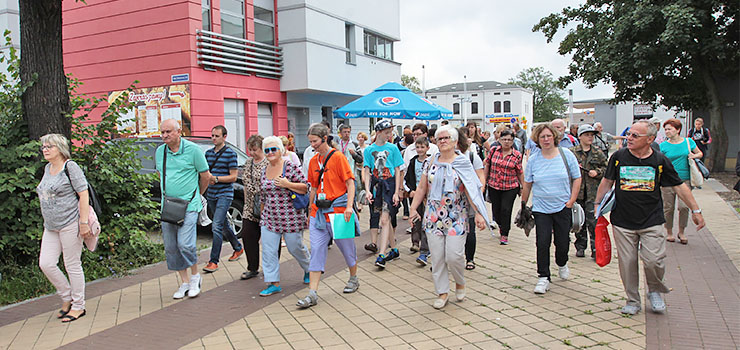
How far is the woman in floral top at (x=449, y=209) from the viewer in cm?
502

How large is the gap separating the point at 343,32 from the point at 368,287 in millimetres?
16350

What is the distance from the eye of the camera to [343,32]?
68.2 ft

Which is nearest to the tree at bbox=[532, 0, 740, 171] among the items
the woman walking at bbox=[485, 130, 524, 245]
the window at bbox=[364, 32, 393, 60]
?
the window at bbox=[364, 32, 393, 60]

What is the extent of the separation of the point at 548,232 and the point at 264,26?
15443 mm

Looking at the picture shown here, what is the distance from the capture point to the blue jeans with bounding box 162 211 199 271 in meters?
5.47

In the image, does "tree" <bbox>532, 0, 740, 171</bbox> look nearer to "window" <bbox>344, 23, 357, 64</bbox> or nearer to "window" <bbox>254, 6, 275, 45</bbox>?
"window" <bbox>344, 23, 357, 64</bbox>

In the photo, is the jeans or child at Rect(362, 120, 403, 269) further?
child at Rect(362, 120, 403, 269)

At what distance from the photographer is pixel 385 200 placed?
705cm

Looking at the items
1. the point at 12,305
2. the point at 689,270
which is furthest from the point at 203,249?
the point at 689,270

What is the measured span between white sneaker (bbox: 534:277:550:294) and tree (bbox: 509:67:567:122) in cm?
10005

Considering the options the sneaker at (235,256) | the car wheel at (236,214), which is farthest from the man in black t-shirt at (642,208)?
the car wheel at (236,214)

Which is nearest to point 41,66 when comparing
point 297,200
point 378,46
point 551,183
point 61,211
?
point 61,211

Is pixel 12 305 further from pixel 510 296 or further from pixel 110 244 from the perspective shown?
pixel 510 296

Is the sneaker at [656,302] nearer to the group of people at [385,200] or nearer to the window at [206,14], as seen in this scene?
the group of people at [385,200]
